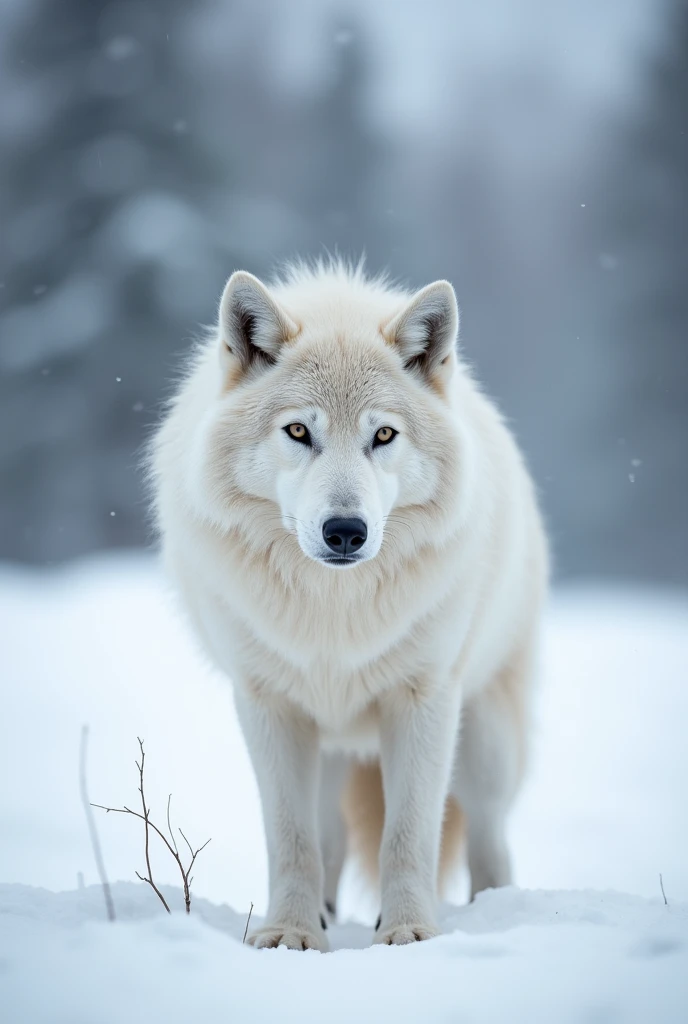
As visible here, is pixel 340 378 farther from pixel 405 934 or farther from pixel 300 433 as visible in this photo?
pixel 405 934

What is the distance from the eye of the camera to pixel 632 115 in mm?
16141

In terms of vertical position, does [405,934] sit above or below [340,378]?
below

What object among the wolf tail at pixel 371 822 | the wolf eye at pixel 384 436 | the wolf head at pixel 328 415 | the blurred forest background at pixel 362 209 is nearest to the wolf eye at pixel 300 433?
the wolf head at pixel 328 415

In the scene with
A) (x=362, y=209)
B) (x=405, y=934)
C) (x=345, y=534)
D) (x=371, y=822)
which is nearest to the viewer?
(x=345, y=534)

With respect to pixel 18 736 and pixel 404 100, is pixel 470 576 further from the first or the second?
pixel 404 100

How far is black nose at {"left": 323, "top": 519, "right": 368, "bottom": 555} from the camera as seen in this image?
102 inches

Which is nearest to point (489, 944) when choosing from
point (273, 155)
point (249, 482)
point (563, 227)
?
point (249, 482)

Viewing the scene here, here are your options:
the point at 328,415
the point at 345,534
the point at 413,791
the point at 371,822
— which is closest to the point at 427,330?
the point at 328,415

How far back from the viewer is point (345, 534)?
2584 millimetres

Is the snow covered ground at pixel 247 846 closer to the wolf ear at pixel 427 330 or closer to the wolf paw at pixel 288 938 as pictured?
the wolf paw at pixel 288 938

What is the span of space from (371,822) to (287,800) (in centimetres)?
103

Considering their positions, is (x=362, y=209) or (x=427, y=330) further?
(x=362, y=209)

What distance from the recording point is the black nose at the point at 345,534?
2578 millimetres

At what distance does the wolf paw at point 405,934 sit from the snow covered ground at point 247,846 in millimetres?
169
